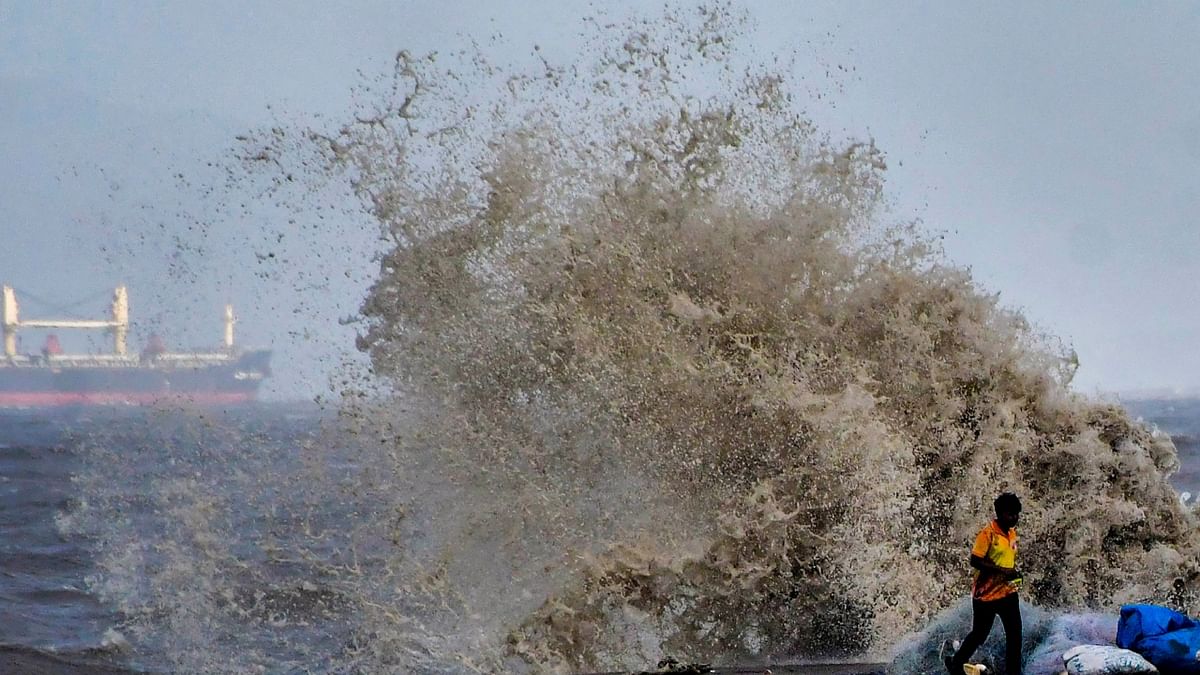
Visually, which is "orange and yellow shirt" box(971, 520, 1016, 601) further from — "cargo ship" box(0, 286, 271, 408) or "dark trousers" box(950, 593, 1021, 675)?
"cargo ship" box(0, 286, 271, 408)

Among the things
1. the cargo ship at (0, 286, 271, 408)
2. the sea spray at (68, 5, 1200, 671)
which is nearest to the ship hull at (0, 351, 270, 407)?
the cargo ship at (0, 286, 271, 408)

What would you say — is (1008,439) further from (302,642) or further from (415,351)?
(302,642)

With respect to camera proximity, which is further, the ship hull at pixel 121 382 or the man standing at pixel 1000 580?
the ship hull at pixel 121 382

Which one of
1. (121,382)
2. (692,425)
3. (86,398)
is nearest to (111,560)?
(692,425)

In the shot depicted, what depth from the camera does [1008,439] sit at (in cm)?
1088

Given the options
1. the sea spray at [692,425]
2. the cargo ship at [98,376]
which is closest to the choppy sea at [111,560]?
the sea spray at [692,425]

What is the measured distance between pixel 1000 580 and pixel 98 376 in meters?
88.2

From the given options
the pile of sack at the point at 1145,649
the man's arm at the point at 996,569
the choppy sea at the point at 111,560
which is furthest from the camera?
the choppy sea at the point at 111,560

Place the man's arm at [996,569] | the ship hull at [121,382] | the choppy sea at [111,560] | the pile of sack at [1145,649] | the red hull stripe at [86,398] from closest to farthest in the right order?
the pile of sack at [1145,649], the man's arm at [996,569], the choppy sea at [111,560], the red hull stripe at [86,398], the ship hull at [121,382]

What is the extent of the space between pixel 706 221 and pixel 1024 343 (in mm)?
2774

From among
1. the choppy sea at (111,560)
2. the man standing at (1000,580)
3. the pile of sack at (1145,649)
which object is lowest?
the choppy sea at (111,560)

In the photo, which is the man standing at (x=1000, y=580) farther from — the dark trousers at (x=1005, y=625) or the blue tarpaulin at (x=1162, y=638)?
the blue tarpaulin at (x=1162, y=638)

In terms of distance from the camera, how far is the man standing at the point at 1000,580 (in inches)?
309

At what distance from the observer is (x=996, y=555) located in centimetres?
786
